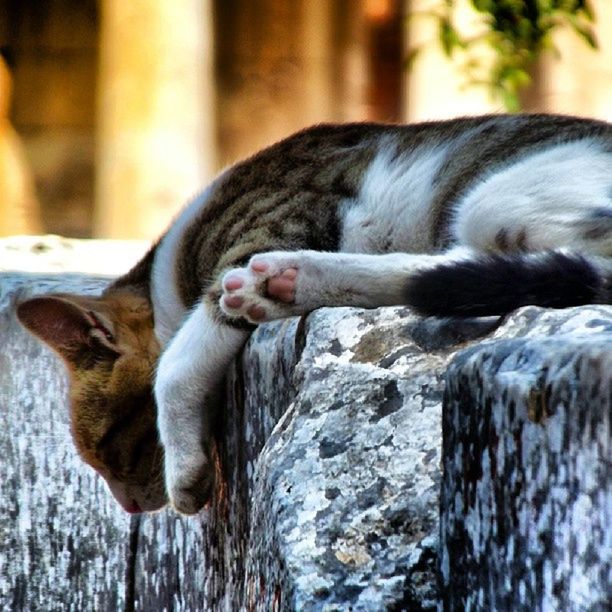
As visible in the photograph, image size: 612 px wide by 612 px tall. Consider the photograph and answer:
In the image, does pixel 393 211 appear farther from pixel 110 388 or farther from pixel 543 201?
pixel 110 388

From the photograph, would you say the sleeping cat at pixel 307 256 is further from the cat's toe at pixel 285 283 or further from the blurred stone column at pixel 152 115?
the blurred stone column at pixel 152 115

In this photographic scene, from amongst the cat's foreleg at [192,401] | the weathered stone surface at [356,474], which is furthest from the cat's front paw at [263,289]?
the weathered stone surface at [356,474]

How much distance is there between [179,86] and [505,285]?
5444mm

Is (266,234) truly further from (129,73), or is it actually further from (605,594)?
(129,73)

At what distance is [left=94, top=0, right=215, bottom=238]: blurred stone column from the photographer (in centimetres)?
704

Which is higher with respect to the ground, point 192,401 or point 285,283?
point 285,283

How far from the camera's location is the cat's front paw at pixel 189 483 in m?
2.70

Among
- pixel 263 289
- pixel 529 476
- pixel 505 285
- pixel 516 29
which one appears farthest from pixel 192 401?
pixel 516 29

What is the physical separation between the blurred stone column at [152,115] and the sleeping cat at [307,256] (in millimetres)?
3514

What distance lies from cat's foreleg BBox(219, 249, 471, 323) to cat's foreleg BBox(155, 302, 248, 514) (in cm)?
17

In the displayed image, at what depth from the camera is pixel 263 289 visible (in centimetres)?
248

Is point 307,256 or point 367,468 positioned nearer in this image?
point 367,468

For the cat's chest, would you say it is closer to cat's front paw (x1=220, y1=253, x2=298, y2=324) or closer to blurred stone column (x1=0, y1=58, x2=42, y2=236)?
cat's front paw (x1=220, y1=253, x2=298, y2=324)

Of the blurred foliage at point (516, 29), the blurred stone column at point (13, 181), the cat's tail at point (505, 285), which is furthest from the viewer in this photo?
the blurred stone column at point (13, 181)
